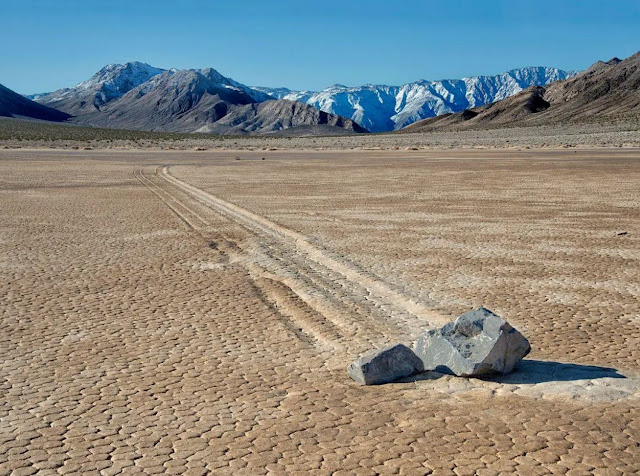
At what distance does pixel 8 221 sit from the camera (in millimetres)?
17344

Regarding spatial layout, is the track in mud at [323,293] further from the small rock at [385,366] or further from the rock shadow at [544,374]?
the rock shadow at [544,374]

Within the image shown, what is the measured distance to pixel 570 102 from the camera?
158750 mm

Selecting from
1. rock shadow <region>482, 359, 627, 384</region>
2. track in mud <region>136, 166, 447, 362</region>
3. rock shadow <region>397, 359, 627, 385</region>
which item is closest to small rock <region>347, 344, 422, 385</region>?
rock shadow <region>397, 359, 627, 385</region>

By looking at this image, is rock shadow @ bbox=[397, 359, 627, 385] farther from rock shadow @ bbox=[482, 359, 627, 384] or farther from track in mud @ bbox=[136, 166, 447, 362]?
track in mud @ bbox=[136, 166, 447, 362]

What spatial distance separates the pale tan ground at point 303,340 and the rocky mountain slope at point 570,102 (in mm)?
122538

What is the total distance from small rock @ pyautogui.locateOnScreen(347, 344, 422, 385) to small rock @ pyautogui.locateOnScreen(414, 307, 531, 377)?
0.62 feet

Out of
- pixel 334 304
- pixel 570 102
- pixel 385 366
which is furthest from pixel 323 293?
pixel 570 102

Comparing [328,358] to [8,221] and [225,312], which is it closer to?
[225,312]

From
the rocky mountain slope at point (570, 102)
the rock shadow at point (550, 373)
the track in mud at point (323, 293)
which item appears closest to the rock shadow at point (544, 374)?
the rock shadow at point (550, 373)

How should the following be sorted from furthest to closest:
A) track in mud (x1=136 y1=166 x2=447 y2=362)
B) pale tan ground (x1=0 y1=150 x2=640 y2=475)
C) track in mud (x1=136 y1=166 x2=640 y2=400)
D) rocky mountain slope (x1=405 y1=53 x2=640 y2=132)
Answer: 1. rocky mountain slope (x1=405 y1=53 x2=640 y2=132)
2. track in mud (x1=136 y1=166 x2=447 y2=362)
3. track in mud (x1=136 y1=166 x2=640 y2=400)
4. pale tan ground (x1=0 y1=150 x2=640 y2=475)

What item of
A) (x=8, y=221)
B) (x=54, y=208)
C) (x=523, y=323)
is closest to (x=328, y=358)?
(x=523, y=323)

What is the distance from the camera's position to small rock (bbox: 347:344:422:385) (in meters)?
6.48

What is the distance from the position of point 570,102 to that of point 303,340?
160 meters

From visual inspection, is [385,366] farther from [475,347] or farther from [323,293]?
[323,293]
